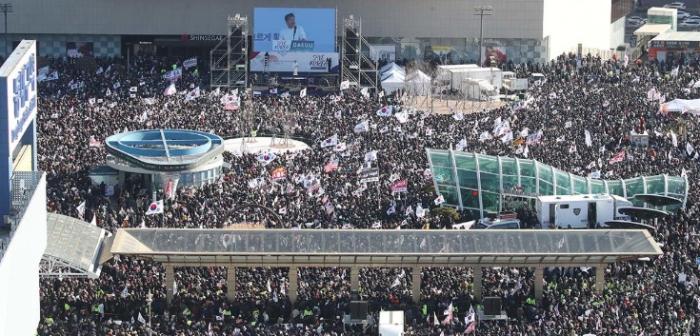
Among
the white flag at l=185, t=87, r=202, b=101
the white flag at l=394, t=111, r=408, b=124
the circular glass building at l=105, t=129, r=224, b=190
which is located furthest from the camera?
the white flag at l=185, t=87, r=202, b=101

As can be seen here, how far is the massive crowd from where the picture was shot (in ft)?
182

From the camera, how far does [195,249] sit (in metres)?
57.5

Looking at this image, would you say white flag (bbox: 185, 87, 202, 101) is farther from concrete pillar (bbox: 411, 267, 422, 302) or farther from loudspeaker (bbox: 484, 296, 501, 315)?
loudspeaker (bbox: 484, 296, 501, 315)

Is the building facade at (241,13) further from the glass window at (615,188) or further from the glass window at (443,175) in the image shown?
the glass window at (615,188)

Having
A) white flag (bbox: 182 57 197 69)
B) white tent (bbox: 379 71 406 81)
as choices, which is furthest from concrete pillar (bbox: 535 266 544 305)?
white flag (bbox: 182 57 197 69)

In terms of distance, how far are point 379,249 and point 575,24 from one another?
46.1m

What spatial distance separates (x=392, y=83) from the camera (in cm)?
9112

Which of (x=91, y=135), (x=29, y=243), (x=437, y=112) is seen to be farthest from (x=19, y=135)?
(x=437, y=112)

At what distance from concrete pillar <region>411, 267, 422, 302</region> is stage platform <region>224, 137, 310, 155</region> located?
2006 cm

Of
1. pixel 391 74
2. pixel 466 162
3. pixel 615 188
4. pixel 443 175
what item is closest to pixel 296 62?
pixel 391 74

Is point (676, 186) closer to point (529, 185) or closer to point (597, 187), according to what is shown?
point (597, 187)

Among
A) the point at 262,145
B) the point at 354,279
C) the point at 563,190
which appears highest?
the point at 262,145

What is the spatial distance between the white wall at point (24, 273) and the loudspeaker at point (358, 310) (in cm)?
902

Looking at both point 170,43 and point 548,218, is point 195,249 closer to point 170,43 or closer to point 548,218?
point 548,218
